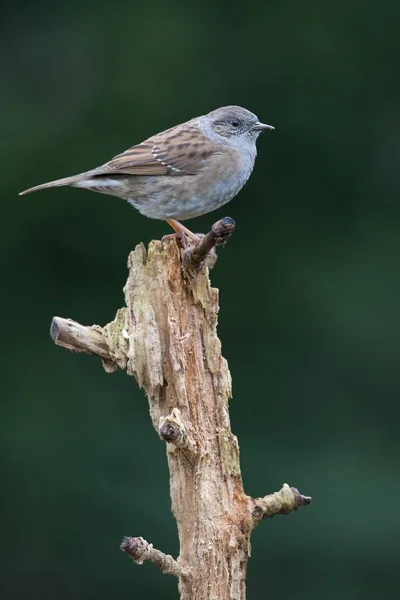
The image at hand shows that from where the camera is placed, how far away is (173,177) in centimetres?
527

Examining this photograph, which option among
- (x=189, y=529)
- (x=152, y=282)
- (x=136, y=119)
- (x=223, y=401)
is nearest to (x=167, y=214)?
(x=152, y=282)

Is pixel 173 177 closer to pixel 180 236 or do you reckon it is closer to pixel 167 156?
pixel 167 156

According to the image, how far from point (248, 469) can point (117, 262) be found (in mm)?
1908

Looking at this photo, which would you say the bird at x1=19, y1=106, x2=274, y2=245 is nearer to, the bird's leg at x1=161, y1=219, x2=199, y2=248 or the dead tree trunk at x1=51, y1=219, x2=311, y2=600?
the bird's leg at x1=161, y1=219, x2=199, y2=248

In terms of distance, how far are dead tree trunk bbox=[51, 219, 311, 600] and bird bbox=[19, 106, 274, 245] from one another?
2.55 ft

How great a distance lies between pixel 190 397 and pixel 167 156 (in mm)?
1600

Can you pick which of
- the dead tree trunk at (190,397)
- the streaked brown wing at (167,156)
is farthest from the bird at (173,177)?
the dead tree trunk at (190,397)

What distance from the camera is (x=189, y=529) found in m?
4.10

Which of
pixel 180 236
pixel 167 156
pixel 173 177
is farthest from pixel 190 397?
pixel 167 156

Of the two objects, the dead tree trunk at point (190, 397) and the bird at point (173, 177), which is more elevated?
the bird at point (173, 177)

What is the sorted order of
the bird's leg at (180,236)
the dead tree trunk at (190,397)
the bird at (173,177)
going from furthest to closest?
the bird at (173,177)
the bird's leg at (180,236)
the dead tree trunk at (190,397)

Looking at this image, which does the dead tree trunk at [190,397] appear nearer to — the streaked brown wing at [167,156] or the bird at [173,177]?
the bird at [173,177]

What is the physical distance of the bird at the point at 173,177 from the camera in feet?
17.1

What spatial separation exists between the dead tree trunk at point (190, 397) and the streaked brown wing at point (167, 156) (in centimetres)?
92
